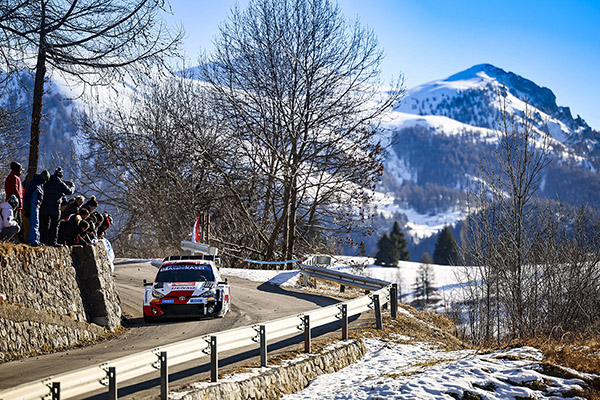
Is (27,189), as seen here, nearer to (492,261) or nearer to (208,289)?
(208,289)

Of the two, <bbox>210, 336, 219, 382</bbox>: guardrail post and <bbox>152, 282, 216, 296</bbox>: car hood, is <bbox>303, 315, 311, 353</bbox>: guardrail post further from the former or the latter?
<bbox>152, 282, 216, 296</bbox>: car hood

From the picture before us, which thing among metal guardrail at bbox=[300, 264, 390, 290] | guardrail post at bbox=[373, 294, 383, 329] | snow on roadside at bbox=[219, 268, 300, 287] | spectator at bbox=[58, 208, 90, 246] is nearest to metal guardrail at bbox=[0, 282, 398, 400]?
guardrail post at bbox=[373, 294, 383, 329]

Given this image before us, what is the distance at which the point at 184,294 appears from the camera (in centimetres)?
1499

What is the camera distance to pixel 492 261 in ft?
68.3

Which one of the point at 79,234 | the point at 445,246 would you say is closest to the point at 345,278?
the point at 79,234

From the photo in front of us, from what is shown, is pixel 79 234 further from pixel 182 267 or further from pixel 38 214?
pixel 182 267

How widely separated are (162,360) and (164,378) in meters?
0.23

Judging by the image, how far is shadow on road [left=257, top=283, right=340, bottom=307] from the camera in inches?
742

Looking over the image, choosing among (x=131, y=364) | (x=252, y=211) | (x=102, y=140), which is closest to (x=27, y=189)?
(x=131, y=364)

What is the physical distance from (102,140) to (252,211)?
36.1 ft

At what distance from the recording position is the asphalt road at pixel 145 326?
9000 millimetres

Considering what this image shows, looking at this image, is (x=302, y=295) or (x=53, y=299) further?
(x=302, y=295)

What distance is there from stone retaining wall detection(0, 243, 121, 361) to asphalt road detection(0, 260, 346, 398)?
1.34ft

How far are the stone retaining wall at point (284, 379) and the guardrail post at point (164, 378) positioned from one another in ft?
0.82
